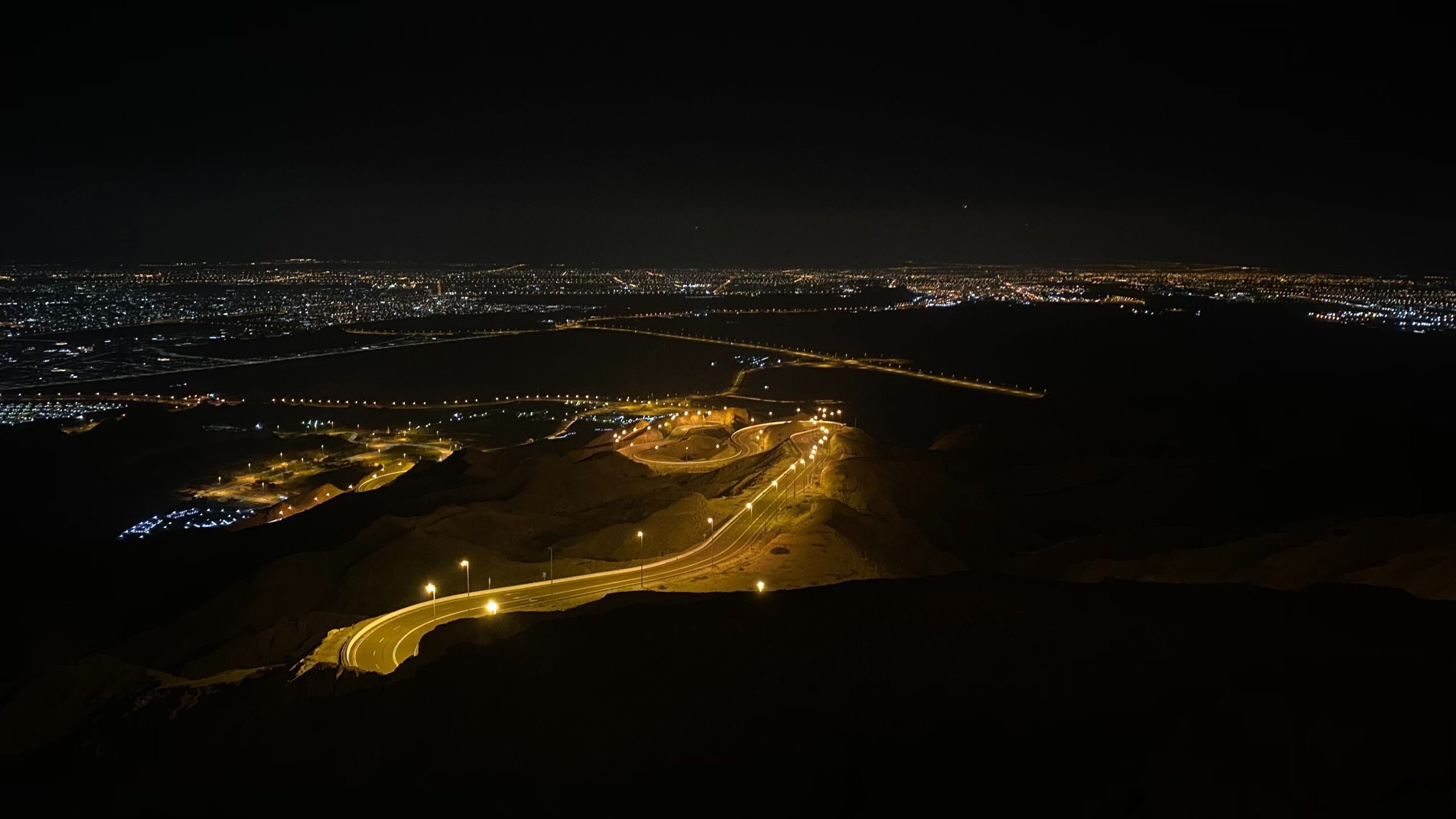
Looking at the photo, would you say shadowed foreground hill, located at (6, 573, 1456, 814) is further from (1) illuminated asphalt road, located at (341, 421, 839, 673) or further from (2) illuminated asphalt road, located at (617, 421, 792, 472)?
(2) illuminated asphalt road, located at (617, 421, 792, 472)

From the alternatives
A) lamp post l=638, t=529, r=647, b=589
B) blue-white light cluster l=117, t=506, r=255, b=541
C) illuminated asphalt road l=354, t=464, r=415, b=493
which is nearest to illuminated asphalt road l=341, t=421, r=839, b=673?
lamp post l=638, t=529, r=647, b=589

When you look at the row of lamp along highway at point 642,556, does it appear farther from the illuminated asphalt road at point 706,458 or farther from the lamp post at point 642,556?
the illuminated asphalt road at point 706,458

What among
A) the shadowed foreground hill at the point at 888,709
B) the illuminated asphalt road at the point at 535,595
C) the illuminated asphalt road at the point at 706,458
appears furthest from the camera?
the illuminated asphalt road at the point at 706,458

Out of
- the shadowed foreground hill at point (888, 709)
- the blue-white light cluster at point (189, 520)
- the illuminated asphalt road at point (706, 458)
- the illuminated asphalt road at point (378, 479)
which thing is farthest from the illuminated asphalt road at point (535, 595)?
the blue-white light cluster at point (189, 520)

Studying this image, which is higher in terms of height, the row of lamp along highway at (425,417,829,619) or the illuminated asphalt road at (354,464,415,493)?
the row of lamp along highway at (425,417,829,619)

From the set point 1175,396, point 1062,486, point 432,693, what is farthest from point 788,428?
point 432,693

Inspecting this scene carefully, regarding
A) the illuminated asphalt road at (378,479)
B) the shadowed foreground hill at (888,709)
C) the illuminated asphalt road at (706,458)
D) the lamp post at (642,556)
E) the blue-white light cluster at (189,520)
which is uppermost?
the shadowed foreground hill at (888,709)

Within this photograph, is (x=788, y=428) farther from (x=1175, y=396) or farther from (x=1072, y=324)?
(x=1072, y=324)
